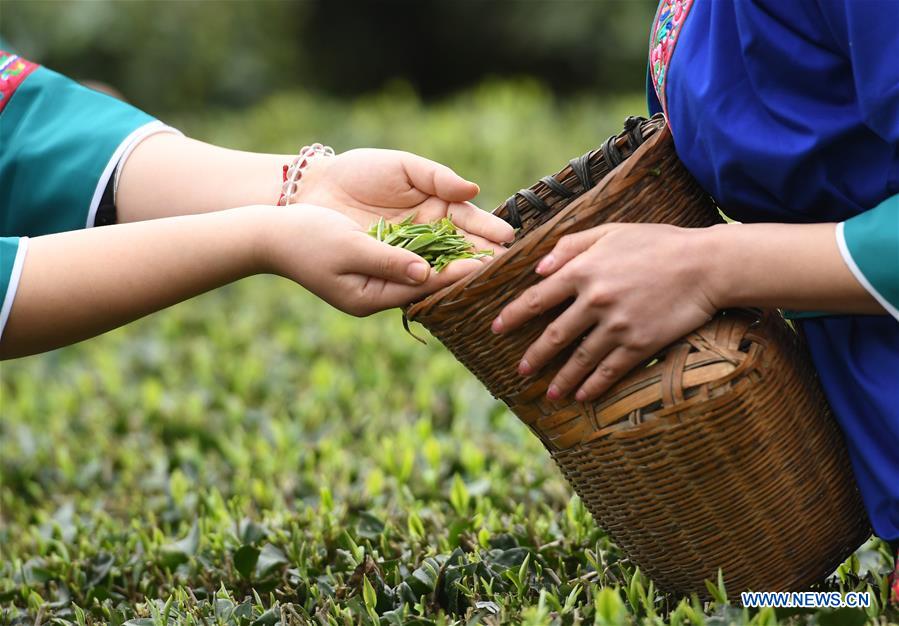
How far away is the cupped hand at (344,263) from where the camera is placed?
1.92 metres

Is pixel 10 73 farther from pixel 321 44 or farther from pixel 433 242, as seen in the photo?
pixel 321 44

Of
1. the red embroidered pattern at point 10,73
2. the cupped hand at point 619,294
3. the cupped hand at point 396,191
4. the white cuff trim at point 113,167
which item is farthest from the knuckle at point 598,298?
the red embroidered pattern at point 10,73

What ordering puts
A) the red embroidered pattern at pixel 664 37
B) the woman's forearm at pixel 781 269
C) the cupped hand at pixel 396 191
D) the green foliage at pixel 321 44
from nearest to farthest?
1. the woman's forearm at pixel 781 269
2. the red embroidered pattern at pixel 664 37
3. the cupped hand at pixel 396 191
4. the green foliage at pixel 321 44

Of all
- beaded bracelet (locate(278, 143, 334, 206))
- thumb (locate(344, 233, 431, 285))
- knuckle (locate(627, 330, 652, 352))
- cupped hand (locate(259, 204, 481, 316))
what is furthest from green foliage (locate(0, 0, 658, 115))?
knuckle (locate(627, 330, 652, 352))

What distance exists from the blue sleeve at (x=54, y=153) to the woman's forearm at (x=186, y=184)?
5 centimetres

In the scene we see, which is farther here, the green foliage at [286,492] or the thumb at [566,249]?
the green foliage at [286,492]

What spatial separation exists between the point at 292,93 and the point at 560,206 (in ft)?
25.8

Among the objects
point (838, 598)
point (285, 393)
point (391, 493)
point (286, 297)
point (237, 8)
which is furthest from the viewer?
point (237, 8)

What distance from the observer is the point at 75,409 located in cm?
403

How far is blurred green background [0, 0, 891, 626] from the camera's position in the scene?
223 centimetres

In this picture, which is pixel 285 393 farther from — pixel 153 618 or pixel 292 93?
pixel 292 93

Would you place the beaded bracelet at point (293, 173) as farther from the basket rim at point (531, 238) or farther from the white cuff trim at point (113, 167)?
the basket rim at point (531, 238)

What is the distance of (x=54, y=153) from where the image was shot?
2393mm

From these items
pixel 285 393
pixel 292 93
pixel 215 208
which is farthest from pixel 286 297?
pixel 292 93
